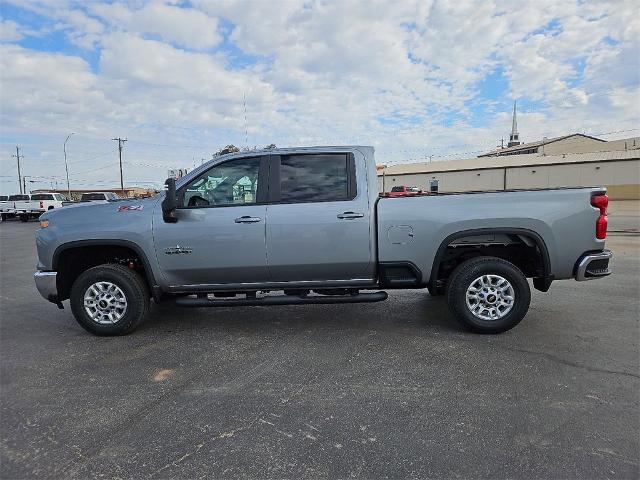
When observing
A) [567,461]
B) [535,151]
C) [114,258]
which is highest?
[535,151]

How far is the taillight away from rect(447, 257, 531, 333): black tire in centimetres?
86

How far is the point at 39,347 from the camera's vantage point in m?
4.52

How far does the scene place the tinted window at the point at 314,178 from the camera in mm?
4598

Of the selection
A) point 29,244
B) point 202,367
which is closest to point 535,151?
point 29,244

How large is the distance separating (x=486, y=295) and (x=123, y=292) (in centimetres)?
389

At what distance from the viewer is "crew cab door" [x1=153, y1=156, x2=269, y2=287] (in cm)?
448

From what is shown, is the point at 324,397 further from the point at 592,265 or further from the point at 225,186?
the point at 592,265

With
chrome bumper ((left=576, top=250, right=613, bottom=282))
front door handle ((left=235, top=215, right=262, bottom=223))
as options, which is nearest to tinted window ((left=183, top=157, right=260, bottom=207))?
front door handle ((left=235, top=215, right=262, bottom=223))

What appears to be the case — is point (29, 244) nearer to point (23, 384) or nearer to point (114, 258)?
point (114, 258)

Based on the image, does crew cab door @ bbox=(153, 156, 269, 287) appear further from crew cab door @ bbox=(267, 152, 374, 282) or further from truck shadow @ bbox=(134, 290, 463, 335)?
truck shadow @ bbox=(134, 290, 463, 335)

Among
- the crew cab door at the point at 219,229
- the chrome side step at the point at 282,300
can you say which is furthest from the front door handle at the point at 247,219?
the chrome side step at the point at 282,300

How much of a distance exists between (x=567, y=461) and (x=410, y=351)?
1773 millimetres

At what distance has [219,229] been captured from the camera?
176 inches

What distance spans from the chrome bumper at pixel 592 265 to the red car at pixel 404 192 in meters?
1.83
